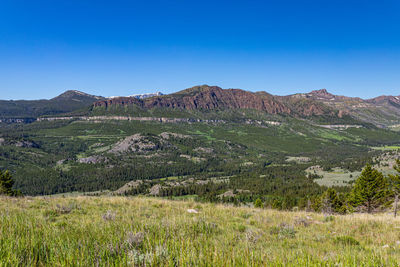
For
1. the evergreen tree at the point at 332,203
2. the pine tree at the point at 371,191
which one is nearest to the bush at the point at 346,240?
the pine tree at the point at 371,191

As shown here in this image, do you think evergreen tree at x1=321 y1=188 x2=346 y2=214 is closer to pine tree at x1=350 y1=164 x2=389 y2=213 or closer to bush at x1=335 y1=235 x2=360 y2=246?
pine tree at x1=350 y1=164 x2=389 y2=213

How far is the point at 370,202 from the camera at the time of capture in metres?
51.4

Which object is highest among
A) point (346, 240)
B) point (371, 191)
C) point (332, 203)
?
point (346, 240)

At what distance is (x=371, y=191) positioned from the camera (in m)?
50.4

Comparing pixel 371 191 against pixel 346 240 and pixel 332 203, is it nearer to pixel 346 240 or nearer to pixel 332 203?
pixel 332 203

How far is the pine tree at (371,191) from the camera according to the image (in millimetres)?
50469

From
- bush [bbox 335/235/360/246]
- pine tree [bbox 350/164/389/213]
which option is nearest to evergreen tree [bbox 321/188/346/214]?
pine tree [bbox 350/164/389/213]

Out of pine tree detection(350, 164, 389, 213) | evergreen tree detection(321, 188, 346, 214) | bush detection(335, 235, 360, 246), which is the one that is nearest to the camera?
bush detection(335, 235, 360, 246)

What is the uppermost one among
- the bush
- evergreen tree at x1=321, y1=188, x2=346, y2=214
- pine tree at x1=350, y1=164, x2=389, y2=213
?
the bush

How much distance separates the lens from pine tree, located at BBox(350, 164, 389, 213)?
50.5 meters

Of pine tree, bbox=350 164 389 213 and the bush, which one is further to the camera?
pine tree, bbox=350 164 389 213

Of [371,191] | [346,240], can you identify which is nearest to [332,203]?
[371,191]

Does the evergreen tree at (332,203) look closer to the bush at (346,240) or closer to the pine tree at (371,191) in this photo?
the pine tree at (371,191)

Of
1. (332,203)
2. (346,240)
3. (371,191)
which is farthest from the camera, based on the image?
(332,203)
